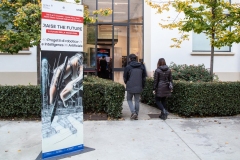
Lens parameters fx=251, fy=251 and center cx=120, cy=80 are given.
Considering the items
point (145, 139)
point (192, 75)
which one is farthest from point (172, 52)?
point (145, 139)

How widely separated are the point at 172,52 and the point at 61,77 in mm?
7876

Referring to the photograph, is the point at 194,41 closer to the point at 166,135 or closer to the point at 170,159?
the point at 166,135

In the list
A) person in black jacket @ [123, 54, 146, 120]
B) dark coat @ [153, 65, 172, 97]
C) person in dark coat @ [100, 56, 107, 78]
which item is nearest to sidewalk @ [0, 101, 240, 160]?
person in black jacket @ [123, 54, 146, 120]

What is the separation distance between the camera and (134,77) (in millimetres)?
7355

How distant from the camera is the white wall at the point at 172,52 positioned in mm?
11422

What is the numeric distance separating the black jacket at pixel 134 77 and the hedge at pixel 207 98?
4.10ft

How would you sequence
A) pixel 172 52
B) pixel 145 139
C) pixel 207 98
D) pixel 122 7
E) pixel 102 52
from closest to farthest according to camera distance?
1. pixel 145 139
2. pixel 207 98
3. pixel 172 52
4. pixel 102 52
5. pixel 122 7

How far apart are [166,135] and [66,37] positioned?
3258 millimetres

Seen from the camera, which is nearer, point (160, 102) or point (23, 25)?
point (23, 25)

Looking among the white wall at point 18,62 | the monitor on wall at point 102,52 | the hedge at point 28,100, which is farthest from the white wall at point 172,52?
the white wall at point 18,62

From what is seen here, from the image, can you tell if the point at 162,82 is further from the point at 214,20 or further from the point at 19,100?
the point at 19,100

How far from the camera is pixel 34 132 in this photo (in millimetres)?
6180

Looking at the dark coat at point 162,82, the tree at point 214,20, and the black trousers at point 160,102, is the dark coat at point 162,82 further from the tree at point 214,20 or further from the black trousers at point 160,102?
the tree at point 214,20

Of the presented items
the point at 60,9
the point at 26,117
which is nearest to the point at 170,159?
the point at 60,9
